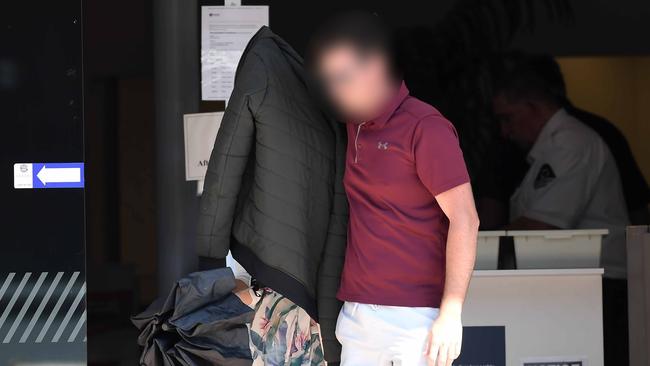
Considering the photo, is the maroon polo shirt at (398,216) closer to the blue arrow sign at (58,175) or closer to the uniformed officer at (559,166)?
the blue arrow sign at (58,175)

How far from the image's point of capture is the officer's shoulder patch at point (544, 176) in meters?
5.08

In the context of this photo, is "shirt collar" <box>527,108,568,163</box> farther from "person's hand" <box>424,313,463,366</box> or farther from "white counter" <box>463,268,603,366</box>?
"person's hand" <box>424,313,463,366</box>

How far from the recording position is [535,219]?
503 cm

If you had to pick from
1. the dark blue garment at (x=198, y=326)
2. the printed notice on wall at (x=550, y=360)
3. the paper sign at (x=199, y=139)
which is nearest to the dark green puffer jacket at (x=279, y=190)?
the dark blue garment at (x=198, y=326)

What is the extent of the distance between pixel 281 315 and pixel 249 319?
148 mm

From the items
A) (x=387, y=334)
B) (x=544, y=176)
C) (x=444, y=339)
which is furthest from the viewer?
(x=544, y=176)

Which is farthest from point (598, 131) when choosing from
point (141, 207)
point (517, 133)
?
point (141, 207)

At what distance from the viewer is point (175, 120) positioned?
170 inches

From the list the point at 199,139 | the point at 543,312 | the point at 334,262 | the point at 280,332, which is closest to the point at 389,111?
the point at 334,262

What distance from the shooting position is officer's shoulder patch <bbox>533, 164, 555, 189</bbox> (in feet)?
16.7

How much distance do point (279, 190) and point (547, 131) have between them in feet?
7.49

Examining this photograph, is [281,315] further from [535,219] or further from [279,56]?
[535,219]

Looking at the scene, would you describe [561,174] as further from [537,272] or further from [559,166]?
[537,272]

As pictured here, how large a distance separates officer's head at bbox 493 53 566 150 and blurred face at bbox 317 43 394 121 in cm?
210
